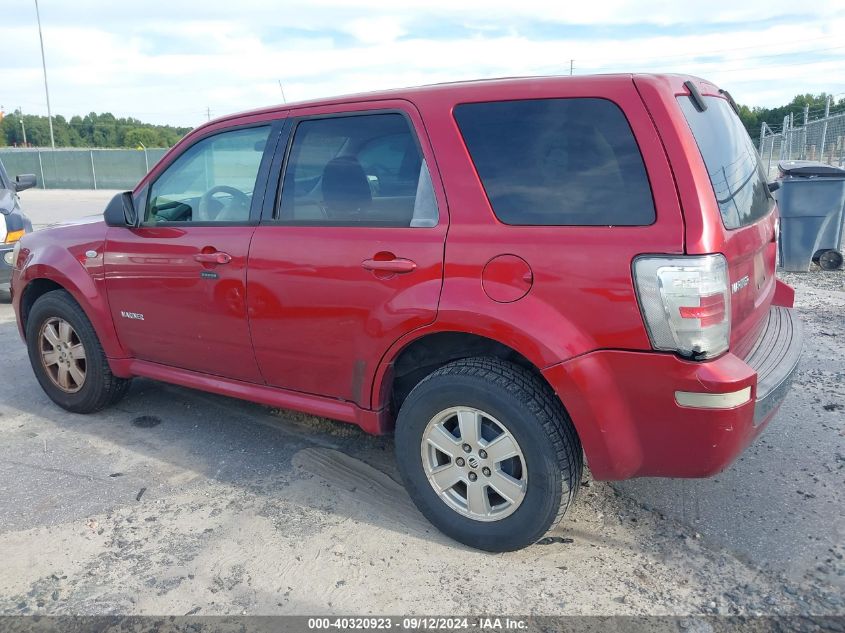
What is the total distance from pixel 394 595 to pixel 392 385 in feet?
3.15

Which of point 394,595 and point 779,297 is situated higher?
point 779,297

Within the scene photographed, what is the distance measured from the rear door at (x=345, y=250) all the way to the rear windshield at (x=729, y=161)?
3.44ft

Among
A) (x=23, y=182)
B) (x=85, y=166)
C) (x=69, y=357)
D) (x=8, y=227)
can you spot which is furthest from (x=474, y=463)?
(x=85, y=166)

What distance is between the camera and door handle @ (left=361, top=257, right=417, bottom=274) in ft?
9.82

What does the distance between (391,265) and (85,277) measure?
231 centimetres

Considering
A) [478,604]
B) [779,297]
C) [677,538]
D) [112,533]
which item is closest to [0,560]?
[112,533]

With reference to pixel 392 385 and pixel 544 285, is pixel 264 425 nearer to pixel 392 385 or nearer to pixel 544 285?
pixel 392 385

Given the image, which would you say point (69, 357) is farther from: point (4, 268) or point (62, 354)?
point (4, 268)

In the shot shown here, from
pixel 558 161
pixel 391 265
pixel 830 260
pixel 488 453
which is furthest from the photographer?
pixel 830 260

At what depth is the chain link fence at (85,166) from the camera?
3128 cm

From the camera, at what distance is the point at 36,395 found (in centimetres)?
510

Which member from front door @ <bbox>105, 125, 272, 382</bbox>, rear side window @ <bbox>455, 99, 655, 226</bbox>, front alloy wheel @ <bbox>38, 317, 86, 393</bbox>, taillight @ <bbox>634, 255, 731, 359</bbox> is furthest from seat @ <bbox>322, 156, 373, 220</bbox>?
front alloy wheel @ <bbox>38, 317, 86, 393</bbox>

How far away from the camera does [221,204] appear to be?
382cm

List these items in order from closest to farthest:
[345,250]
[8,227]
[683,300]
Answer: [683,300] → [345,250] → [8,227]
